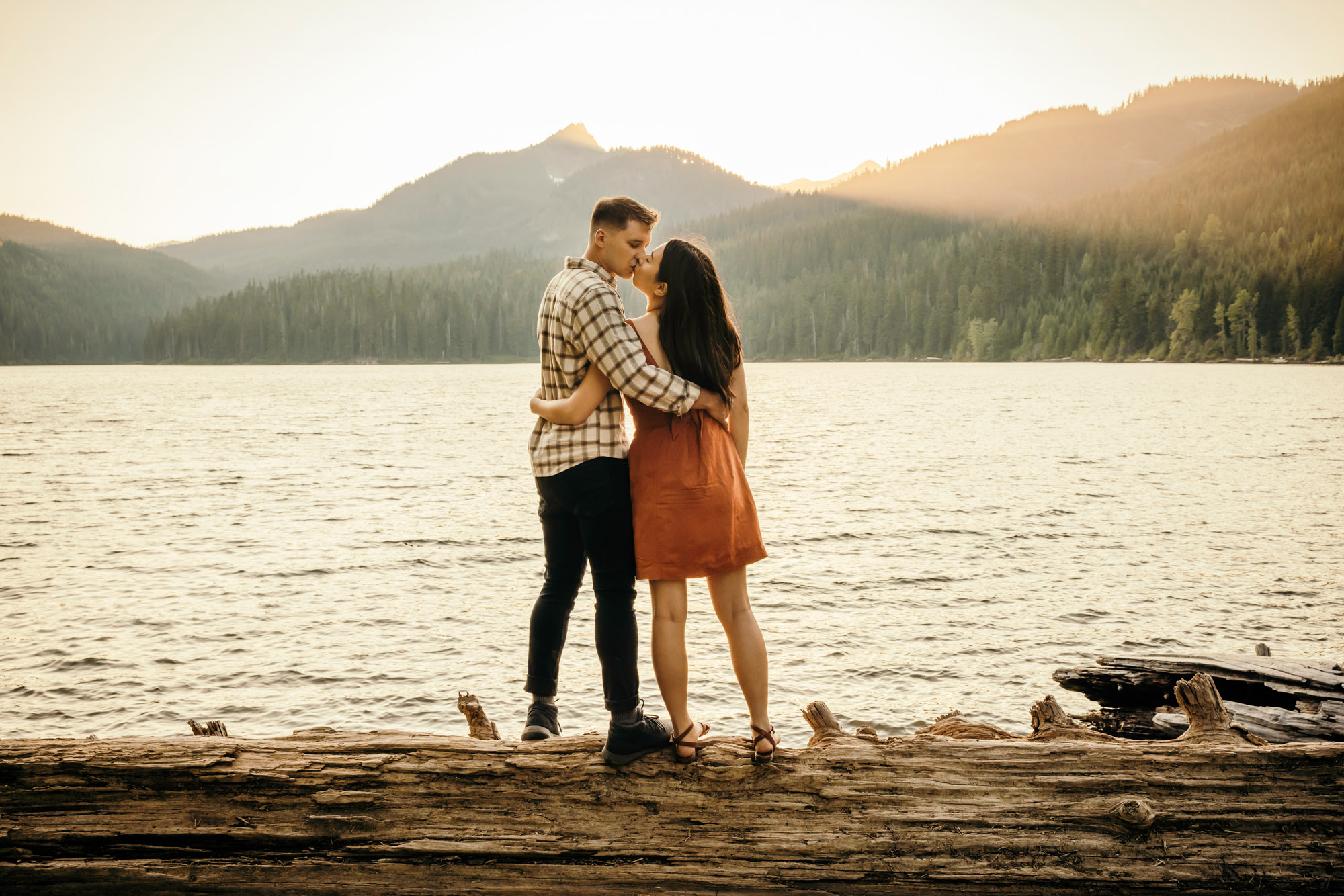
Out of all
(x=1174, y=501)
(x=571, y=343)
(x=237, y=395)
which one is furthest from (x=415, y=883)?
(x=237, y=395)

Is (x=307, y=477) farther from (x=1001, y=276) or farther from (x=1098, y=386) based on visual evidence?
(x=1001, y=276)

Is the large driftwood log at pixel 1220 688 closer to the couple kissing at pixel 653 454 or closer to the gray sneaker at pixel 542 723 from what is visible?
the couple kissing at pixel 653 454

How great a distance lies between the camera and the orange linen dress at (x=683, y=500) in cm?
441

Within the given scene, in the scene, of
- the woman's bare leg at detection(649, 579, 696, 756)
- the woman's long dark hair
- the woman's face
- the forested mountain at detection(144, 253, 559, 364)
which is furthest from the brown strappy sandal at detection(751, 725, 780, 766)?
the forested mountain at detection(144, 253, 559, 364)

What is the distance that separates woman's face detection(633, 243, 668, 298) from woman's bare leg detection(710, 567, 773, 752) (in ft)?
4.99

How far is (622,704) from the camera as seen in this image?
444 cm

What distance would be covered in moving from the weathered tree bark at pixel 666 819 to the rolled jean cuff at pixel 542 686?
0.99m

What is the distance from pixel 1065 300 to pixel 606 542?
176 m

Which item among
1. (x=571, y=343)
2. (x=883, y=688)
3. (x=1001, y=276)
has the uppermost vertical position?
(x=1001, y=276)

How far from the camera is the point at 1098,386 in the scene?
294 ft

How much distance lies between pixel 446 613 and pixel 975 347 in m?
167

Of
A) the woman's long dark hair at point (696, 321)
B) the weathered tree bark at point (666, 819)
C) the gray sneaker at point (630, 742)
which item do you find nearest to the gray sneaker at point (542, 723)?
the weathered tree bark at point (666, 819)

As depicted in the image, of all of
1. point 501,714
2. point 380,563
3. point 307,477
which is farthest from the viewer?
point 307,477

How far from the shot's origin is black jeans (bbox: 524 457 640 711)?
455 cm
